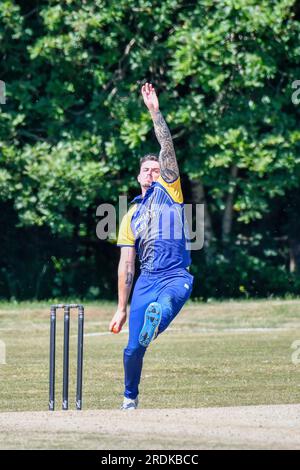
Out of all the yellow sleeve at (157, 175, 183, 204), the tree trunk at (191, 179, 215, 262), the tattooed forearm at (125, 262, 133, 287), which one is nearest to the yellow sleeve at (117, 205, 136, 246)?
the tattooed forearm at (125, 262, 133, 287)

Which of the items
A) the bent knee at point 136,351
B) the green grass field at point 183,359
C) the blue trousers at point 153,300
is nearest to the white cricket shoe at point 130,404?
the blue trousers at point 153,300

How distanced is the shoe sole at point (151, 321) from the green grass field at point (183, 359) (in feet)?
5.59

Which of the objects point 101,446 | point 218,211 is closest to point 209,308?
point 218,211

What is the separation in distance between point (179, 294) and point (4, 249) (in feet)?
54.2

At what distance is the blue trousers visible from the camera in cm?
1196

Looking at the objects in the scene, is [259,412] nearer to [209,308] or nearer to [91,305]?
[209,308]

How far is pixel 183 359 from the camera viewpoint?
18078 mm

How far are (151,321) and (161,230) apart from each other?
2.67 ft

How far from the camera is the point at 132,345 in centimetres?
1217

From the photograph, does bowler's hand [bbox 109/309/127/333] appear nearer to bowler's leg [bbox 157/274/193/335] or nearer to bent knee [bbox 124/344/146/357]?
bent knee [bbox 124/344/146/357]

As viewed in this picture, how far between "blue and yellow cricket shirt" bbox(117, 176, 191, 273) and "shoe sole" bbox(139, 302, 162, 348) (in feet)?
1.26

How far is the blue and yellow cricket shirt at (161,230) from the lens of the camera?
1212 cm
